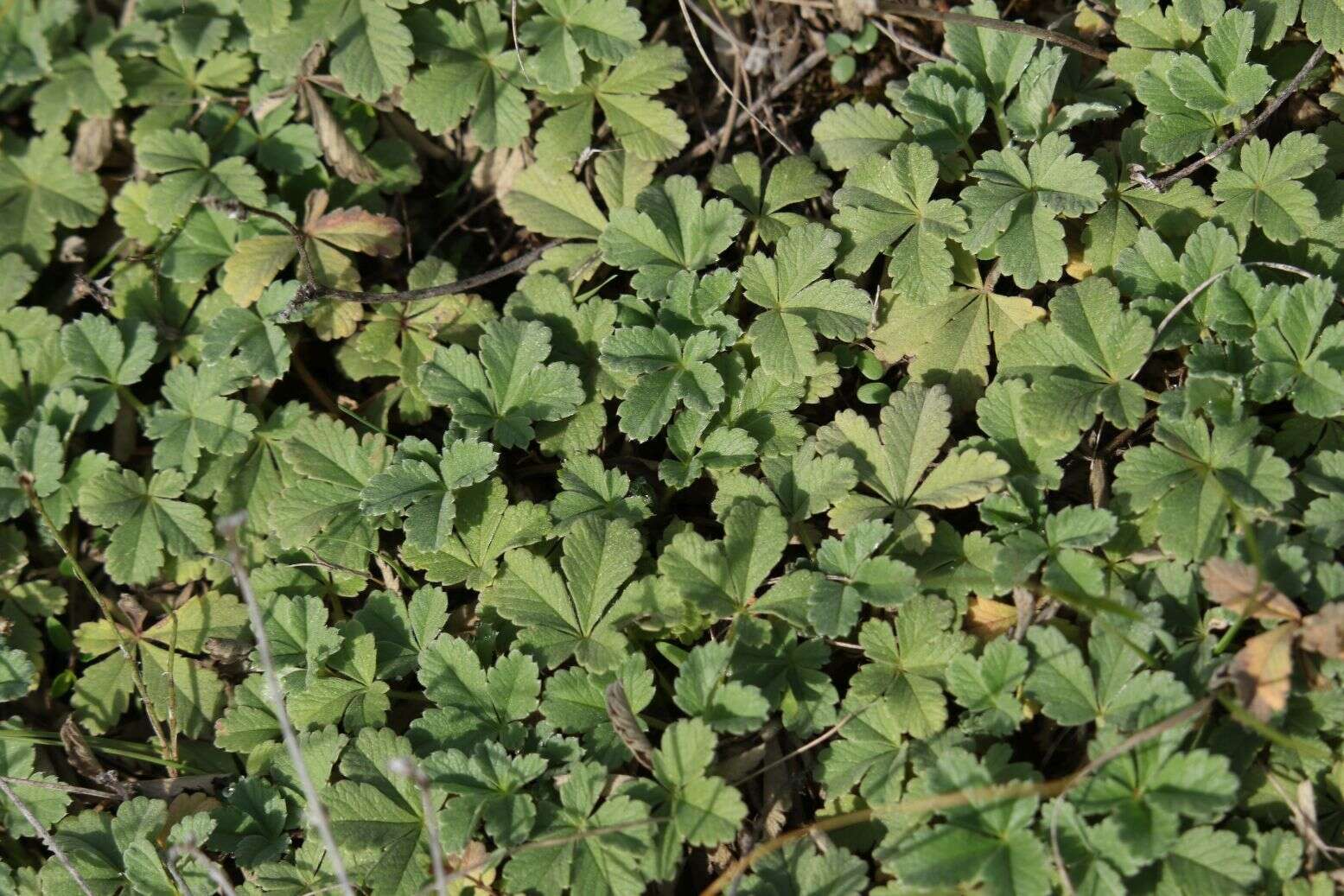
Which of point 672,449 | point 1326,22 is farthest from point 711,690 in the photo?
point 1326,22

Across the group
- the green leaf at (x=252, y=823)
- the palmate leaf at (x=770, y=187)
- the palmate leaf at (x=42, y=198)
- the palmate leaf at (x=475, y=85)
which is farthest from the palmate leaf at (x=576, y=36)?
the green leaf at (x=252, y=823)

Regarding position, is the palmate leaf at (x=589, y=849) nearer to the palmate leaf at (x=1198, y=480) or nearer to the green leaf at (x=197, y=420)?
the palmate leaf at (x=1198, y=480)

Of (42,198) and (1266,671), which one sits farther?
(42,198)

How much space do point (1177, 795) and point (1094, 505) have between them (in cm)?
90

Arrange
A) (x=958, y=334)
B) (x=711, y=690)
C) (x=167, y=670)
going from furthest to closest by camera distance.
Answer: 1. (x=167, y=670)
2. (x=958, y=334)
3. (x=711, y=690)

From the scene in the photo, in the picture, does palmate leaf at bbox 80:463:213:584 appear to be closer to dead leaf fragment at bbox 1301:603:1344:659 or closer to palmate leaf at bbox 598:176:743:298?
palmate leaf at bbox 598:176:743:298

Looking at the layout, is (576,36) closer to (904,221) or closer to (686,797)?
(904,221)

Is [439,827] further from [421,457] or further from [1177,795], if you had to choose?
[1177,795]

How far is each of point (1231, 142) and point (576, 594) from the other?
2.42m

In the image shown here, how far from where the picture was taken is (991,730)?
9.01ft

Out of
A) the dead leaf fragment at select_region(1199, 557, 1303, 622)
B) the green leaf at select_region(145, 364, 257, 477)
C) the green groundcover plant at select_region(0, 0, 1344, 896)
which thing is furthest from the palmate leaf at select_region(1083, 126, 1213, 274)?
the green leaf at select_region(145, 364, 257, 477)

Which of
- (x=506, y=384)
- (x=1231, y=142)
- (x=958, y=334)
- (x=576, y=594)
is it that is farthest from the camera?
(x=506, y=384)

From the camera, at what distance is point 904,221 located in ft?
11.1

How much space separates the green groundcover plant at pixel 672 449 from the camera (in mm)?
2738
